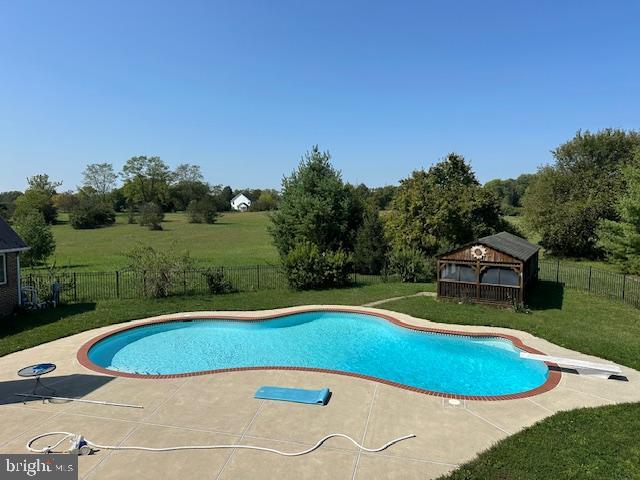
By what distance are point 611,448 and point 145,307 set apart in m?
16.0

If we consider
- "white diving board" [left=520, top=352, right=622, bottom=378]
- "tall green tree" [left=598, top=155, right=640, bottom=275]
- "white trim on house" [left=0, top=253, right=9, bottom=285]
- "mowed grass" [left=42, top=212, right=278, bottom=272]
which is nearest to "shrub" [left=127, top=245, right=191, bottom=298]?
"white trim on house" [left=0, top=253, right=9, bottom=285]

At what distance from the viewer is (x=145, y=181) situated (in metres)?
87.9

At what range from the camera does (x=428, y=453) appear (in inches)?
271

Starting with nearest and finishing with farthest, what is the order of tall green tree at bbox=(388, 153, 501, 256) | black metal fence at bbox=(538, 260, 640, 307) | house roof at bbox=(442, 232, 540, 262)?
house roof at bbox=(442, 232, 540, 262)
black metal fence at bbox=(538, 260, 640, 307)
tall green tree at bbox=(388, 153, 501, 256)

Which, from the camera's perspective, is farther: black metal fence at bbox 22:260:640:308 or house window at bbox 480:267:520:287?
black metal fence at bbox 22:260:640:308

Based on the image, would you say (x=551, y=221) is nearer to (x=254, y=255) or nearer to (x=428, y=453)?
(x=254, y=255)

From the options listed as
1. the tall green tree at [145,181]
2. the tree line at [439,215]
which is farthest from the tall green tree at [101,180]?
the tree line at [439,215]

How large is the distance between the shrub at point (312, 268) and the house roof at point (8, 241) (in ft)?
37.3

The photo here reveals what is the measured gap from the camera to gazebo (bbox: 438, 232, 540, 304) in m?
17.2

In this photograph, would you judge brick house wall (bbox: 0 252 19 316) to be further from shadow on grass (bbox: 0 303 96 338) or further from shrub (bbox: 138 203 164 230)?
shrub (bbox: 138 203 164 230)

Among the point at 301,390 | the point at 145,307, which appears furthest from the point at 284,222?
the point at 301,390

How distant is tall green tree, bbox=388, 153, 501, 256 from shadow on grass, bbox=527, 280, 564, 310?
6.28 m

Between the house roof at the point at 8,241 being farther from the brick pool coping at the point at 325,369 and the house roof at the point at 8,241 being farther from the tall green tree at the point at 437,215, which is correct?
the tall green tree at the point at 437,215

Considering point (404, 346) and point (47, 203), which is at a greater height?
point (47, 203)
